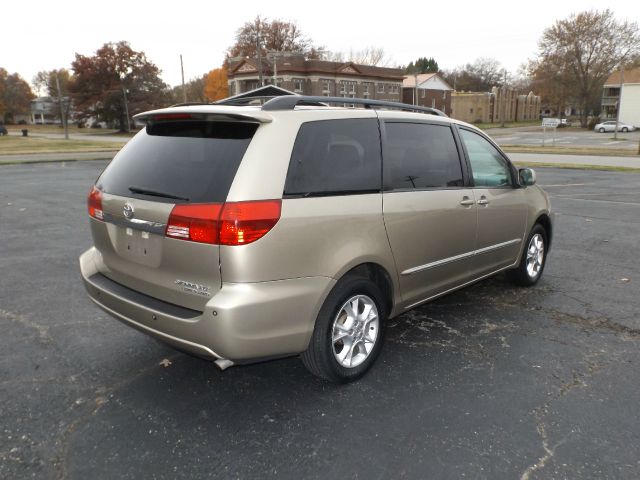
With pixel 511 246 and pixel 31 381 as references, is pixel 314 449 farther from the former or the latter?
pixel 511 246

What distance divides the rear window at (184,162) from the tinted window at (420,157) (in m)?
1.14

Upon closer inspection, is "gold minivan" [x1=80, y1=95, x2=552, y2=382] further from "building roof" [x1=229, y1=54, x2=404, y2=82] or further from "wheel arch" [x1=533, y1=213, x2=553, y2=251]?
"building roof" [x1=229, y1=54, x2=404, y2=82]

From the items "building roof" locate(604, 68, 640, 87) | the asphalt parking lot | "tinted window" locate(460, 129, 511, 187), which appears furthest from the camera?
"building roof" locate(604, 68, 640, 87)

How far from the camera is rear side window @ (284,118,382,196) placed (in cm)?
295

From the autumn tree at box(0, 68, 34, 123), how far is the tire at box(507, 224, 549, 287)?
119429 mm

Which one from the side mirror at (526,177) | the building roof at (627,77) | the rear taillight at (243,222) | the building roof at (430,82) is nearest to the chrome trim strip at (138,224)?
the rear taillight at (243,222)

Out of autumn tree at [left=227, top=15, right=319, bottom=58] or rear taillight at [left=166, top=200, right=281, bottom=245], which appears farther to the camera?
autumn tree at [left=227, top=15, right=319, bottom=58]

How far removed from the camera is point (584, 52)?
2712 inches

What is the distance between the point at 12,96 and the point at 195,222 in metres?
123

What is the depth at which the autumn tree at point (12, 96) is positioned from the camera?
103 meters

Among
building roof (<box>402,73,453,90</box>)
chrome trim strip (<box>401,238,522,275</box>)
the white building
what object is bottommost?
chrome trim strip (<box>401,238,522,275</box>)

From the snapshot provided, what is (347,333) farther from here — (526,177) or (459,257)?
(526,177)

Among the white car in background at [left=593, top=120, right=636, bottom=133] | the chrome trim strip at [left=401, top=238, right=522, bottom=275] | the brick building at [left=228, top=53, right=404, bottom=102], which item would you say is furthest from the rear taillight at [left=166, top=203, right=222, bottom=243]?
the brick building at [left=228, top=53, right=404, bottom=102]

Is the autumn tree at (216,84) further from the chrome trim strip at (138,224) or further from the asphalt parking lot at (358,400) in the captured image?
the chrome trim strip at (138,224)
